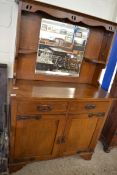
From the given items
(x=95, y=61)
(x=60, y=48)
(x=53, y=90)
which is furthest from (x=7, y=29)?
(x=95, y=61)

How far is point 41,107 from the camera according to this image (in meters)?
1.55

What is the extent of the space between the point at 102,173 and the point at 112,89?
105cm

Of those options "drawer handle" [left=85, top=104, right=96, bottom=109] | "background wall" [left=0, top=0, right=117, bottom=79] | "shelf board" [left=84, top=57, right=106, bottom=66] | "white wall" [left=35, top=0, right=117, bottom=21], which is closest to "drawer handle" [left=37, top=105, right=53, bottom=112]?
"drawer handle" [left=85, top=104, right=96, bottom=109]

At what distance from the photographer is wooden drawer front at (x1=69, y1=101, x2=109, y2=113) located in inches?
66.5

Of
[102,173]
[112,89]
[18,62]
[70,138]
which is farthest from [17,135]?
[112,89]

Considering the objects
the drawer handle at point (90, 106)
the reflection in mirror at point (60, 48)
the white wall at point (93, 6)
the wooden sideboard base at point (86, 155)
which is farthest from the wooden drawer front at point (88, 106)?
the white wall at point (93, 6)

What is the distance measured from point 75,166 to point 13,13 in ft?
6.19

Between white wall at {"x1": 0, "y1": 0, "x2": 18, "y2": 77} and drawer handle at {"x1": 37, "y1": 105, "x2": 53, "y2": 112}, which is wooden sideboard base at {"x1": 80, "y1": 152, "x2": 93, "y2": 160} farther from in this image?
white wall at {"x1": 0, "y1": 0, "x2": 18, "y2": 77}

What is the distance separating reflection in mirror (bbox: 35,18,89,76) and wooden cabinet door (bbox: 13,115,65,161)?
57cm

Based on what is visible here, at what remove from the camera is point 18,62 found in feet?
5.76

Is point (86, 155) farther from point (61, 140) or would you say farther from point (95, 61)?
point (95, 61)

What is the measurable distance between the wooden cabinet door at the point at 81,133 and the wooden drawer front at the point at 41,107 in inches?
7.0

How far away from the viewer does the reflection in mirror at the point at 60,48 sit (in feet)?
5.71

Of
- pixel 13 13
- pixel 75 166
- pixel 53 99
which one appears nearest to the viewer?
pixel 53 99
